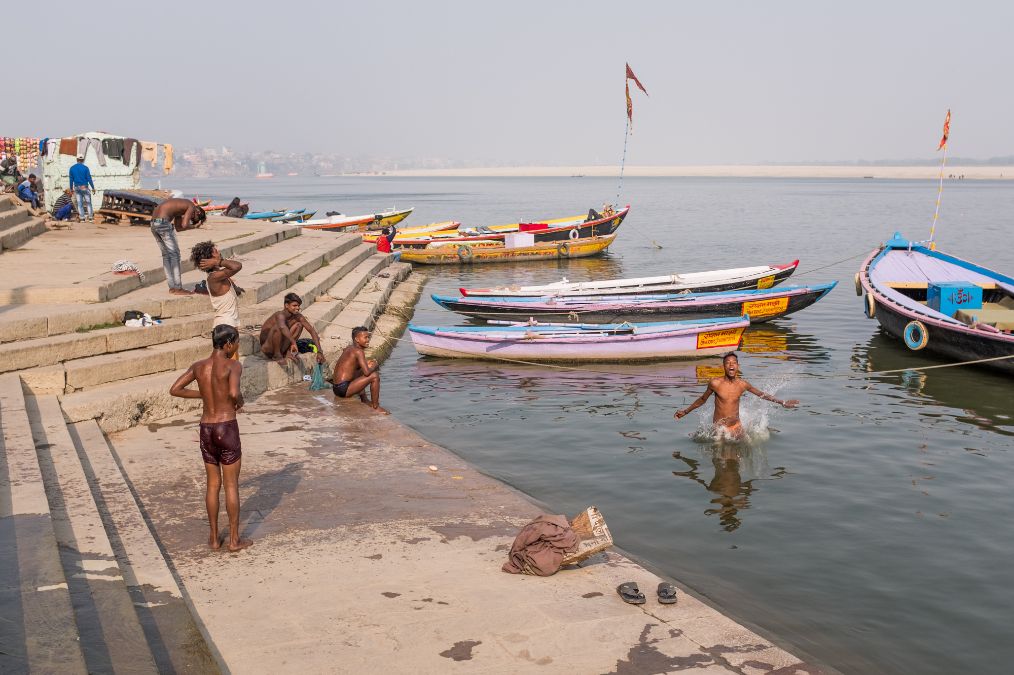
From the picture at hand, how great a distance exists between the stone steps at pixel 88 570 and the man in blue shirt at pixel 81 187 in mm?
16317

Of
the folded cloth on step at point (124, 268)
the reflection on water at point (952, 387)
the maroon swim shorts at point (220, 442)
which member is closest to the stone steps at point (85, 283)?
the folded cloth on step at point (124, 268)

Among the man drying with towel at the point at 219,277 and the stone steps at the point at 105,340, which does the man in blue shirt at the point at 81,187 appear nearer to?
the stone steps at the point at 105,340

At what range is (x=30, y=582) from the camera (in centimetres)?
497

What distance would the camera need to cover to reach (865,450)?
11953 mm

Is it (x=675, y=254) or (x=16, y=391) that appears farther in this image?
(x=675, y=254)

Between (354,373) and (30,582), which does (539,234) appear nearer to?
(354,373)

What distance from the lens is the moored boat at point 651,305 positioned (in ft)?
65.9

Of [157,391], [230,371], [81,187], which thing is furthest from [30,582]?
[81,187]

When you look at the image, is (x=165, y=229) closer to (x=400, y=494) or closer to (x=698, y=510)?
(x=400, y=494)

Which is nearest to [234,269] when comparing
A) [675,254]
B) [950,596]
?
[950,596]

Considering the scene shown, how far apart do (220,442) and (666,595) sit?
11.3 feet

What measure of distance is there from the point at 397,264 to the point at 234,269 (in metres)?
19.5

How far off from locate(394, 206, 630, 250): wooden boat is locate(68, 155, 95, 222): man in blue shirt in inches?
526

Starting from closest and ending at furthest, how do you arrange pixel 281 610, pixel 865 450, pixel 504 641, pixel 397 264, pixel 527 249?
1. pixel 504 641
2. pixel 281 610
3. pixel 865 450
4. pixel 397 264
5. pixel 527 249
